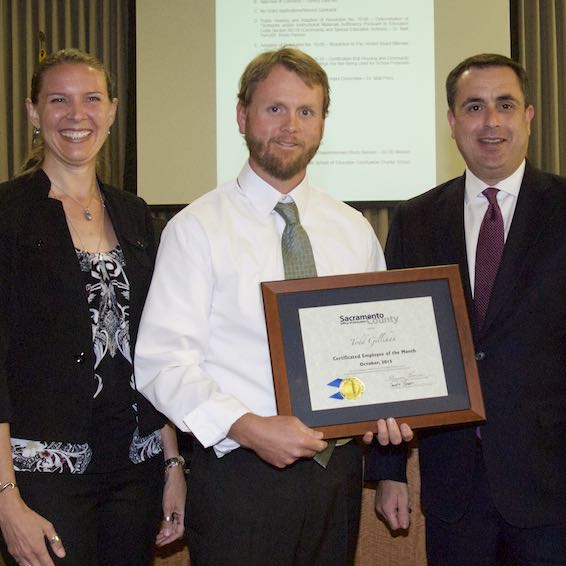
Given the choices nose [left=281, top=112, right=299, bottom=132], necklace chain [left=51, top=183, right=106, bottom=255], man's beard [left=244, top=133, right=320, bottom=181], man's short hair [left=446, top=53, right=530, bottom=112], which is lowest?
necklace chain [left=51, top=183, right=106, bottom=255]

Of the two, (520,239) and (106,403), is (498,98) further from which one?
(106,403)

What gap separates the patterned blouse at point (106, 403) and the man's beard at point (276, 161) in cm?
A: 48

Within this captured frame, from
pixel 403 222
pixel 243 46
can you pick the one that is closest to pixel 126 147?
pixel 243 46

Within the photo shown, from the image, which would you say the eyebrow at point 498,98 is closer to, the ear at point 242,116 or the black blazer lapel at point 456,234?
the black blazer lapel at point 456,234

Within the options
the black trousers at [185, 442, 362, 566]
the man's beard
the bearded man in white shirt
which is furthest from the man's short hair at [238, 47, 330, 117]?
the black trousers at [185, 442, 362, 566]

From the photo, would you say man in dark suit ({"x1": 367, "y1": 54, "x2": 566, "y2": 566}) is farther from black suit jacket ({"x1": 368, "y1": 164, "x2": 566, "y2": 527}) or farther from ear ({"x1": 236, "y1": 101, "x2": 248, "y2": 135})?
ear ({"x1": 236, "y1": 101, "x2": 248, "y2": 135})

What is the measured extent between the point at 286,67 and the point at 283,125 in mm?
162

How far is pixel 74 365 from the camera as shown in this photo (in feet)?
6.52

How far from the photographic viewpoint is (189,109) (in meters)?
5.00

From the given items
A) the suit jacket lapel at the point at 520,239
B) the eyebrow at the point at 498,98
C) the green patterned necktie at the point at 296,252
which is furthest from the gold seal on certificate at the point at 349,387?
the eyebrow at the point at 498,98

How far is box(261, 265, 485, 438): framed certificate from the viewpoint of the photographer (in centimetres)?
187

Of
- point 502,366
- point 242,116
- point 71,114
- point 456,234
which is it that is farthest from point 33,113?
point 502,366

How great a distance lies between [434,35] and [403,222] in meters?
2.87

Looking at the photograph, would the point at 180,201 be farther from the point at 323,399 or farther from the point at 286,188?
the point at 323,399
